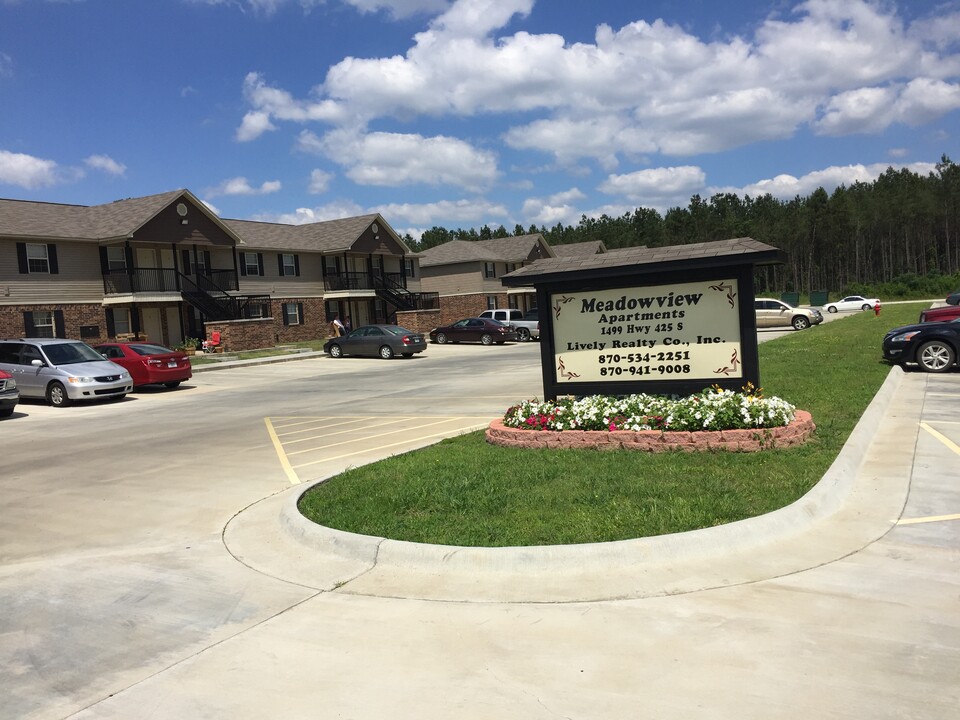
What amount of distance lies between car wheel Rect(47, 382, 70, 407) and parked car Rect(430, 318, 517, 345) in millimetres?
22805

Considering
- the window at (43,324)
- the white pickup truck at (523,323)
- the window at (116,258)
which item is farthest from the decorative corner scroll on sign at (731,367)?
the window at (116,258)

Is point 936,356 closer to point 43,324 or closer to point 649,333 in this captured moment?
point 649,333

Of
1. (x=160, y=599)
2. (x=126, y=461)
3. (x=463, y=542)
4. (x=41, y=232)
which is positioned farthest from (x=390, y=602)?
(x=41, y=232)

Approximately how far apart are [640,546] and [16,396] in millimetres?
16259

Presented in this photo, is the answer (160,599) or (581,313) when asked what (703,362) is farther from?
(160,599)

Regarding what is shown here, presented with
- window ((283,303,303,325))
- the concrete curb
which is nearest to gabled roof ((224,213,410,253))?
window ((283,303,303,325))

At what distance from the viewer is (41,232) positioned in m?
32.4

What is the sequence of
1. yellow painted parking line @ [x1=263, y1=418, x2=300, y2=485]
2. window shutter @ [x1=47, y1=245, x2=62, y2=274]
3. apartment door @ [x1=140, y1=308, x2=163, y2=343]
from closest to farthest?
yellow painted parking line @ [x1=263, y1=418, x2=300, y2=485] < window shutter @ [x1=47, y1=245, x2=62, y2=274] < apartment door @ [x1=140, y1=308, x2=163, y2=343]

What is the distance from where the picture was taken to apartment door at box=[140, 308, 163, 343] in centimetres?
3703

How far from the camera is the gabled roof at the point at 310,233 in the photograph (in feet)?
146

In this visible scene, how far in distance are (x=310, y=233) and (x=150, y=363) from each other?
29.3 meters

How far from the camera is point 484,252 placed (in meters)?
62.3

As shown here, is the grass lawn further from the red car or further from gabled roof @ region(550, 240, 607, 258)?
gabled roof @ region(550, 240, 607, 258)

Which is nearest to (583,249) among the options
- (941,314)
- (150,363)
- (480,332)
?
(480,332)
